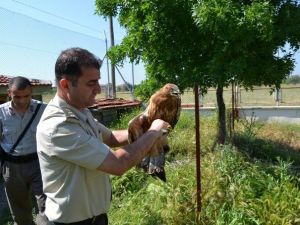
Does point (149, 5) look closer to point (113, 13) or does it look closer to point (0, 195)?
point (113, 13)

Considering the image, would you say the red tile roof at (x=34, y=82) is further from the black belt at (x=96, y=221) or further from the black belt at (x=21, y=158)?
the black belt at (x=96, y=221)

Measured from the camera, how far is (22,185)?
4500mm

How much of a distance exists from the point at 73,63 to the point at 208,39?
5.60 m

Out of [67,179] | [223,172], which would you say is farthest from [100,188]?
[223,172]

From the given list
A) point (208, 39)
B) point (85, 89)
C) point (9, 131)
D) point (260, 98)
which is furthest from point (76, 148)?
point (260, 98)

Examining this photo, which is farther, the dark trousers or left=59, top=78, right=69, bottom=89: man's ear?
the dark trousers

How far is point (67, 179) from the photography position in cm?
231

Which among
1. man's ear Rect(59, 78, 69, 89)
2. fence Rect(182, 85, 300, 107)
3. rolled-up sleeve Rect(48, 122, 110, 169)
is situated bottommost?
fence Rect(182, 85, 300, 107)

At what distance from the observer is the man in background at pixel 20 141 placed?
432 centimetres

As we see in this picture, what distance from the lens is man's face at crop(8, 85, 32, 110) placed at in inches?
169

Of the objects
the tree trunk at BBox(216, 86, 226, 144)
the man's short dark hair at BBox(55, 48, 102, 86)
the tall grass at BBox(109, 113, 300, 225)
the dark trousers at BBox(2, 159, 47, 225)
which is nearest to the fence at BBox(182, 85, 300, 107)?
the tree trunk at BBox(216, 86, 226, 144)

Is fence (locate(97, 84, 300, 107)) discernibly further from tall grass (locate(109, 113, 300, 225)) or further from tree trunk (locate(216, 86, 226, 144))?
tall grass (locate(109, 113, 300, 225))

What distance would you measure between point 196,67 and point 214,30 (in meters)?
0.98

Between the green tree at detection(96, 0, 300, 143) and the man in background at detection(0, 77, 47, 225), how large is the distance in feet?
10.7
